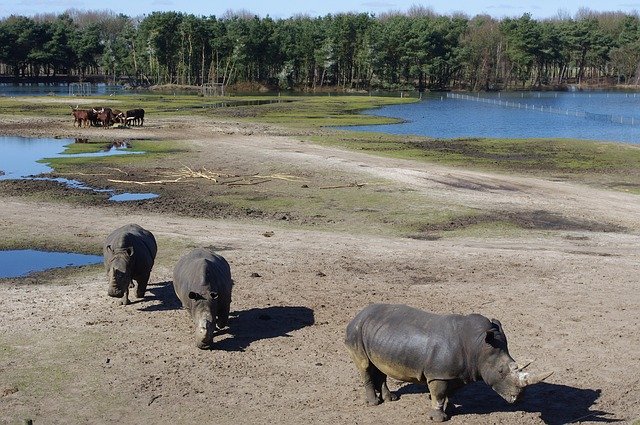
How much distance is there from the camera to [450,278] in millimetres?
18672

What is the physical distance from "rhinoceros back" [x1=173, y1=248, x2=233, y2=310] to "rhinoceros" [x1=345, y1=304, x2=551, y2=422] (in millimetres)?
3327

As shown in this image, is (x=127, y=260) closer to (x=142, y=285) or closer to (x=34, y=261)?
(x=142, y=285)

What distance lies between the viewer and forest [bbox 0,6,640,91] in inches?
5423

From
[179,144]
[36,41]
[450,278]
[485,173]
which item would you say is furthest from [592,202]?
[36,41]

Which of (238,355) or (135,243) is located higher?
(135,243)

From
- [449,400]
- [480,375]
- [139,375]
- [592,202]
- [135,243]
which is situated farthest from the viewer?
[592,202]

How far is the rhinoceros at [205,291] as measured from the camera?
1386 cm

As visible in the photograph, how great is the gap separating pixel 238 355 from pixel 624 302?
7767 millimetres

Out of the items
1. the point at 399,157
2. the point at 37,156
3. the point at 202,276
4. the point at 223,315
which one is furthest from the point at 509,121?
the point at 202,276

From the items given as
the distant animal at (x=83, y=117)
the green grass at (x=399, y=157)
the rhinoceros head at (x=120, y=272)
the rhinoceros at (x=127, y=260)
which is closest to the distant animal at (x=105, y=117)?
the distant animal at (x=83, y=117)

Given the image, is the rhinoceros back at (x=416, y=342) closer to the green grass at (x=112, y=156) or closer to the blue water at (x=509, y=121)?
the green grass at (x=112, y=156)

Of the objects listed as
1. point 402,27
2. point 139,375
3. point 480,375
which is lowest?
point 139,375

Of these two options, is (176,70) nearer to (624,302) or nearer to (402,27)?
(402,27)

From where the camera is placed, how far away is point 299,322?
15523 millimetres
